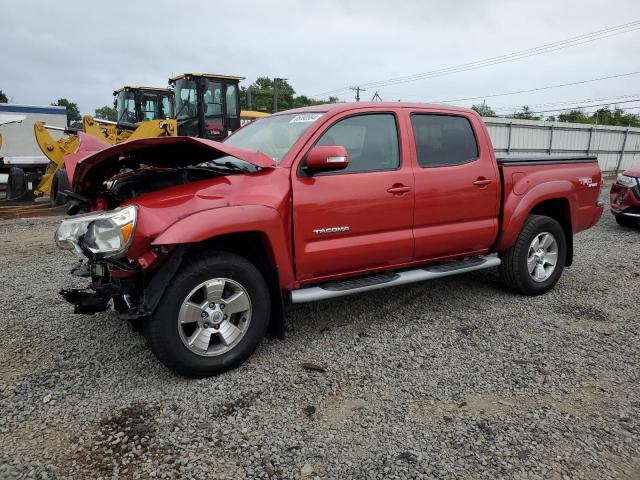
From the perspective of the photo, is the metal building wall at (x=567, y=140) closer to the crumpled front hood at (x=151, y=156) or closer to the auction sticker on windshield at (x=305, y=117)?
the auction sticker on windshield at (x=305, y=117)

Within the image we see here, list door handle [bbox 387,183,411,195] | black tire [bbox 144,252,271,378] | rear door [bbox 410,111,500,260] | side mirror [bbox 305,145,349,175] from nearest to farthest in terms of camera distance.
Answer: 1. black tire [bbox 144,252,271,378]
2. side mirror [bbox 305,145,349,175]
3. door handle [bbox 387,183,411,195]
4. rear door [bbox 410,111,500,260]

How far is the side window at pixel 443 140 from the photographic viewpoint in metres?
4.24

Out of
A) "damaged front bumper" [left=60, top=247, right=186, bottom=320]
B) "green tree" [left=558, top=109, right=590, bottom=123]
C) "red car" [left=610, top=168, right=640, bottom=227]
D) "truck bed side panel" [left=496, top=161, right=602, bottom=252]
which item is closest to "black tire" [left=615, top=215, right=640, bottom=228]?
"red car" [left=610, top=168, right=640, bottom=227]

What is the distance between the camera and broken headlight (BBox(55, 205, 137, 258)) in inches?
115

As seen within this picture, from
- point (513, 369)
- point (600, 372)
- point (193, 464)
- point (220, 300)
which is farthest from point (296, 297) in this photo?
point (600, 372)

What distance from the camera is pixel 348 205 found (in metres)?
3.69

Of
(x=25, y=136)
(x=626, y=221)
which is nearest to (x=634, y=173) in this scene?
(x=626, y=221)

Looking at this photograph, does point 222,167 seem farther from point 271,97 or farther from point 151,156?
point 271,97

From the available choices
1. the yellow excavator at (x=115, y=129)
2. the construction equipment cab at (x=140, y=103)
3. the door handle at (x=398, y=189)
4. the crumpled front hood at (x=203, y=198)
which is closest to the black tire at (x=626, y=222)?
the door handle at (x=398, y=189)

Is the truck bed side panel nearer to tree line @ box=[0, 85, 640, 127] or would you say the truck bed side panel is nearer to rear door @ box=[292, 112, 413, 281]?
rear door @ box=[292, 112, 413, 281]

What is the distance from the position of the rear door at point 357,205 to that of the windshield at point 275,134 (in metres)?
0.23

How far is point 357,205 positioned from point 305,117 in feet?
2.93

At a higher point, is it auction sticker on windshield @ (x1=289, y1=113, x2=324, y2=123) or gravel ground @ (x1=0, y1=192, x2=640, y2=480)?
auction sticker on windshield @ (x1=289, y1=113, x2=324, y2=123)

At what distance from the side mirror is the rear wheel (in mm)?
7482
